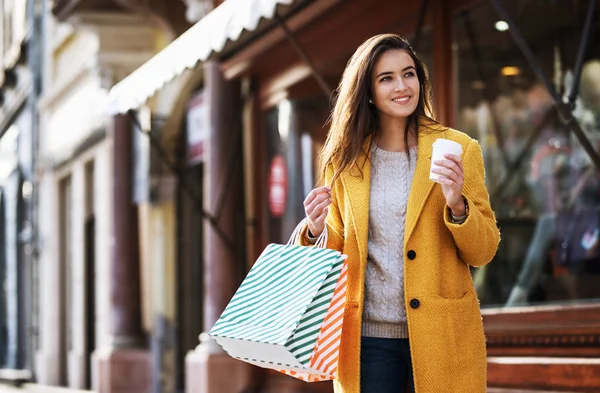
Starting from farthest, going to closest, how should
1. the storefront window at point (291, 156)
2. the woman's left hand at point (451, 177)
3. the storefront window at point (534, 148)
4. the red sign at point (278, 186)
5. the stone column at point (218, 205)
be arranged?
the stone column at point (218, 205), the red sign at point (278, 186), the storefront window at point (291, 156), the storefront window at point (534, 148), the woman's left hand at point (451, 177)

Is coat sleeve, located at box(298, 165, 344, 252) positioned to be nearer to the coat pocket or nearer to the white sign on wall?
the coat pocket

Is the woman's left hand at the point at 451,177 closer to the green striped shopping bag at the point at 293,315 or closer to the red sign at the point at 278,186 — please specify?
the green striped shopping bag at the point at 293,315

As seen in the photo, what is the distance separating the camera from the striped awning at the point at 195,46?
6.23 metres

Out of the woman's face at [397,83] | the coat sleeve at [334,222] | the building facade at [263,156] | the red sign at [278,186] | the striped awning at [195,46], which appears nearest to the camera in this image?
the woman's face at [397,83]

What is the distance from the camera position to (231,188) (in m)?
10.9

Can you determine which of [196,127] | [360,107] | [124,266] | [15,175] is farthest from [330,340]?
[15,175]

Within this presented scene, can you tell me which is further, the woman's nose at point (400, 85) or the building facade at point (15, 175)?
the building facade at point (15, 175)

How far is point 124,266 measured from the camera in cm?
1398

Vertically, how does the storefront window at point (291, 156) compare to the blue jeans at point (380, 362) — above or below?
above

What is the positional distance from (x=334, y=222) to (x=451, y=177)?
599 millimetres

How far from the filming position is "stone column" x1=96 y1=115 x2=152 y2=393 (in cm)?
1388

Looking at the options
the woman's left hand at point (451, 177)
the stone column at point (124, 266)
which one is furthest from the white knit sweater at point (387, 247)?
the stone column at point (124, 266)

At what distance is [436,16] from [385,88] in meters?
4.23

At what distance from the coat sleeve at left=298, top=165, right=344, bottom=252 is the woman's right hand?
11cm
